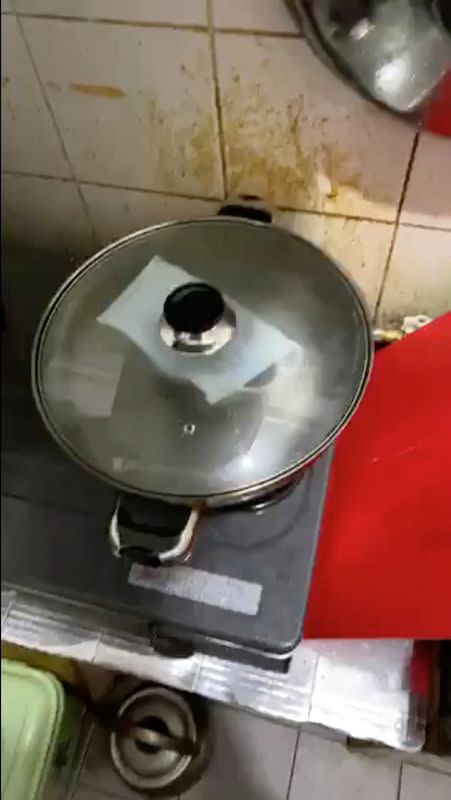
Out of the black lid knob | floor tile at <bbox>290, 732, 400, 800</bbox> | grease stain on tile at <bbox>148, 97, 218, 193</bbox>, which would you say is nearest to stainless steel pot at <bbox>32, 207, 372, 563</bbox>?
the black lid knob

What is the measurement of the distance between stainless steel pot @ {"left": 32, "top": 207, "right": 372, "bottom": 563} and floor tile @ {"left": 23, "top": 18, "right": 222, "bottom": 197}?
4.4 inches

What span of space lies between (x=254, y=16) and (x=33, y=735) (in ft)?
1.85

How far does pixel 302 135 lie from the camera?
2.28 ft

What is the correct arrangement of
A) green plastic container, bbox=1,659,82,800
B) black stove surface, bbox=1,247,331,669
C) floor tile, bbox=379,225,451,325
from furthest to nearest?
floor tile, bbox=379,225,451,325 < black stove surface, bbox=1,247,331,669 < green plastic container, bbox=1,659,82,800

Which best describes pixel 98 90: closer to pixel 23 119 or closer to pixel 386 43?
pixel 23 119

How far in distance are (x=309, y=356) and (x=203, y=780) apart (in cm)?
35

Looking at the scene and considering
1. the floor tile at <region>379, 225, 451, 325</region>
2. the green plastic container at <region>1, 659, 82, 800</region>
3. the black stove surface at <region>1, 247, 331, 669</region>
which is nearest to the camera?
the green plastic container at <region>1, 659, 82, 800</region>

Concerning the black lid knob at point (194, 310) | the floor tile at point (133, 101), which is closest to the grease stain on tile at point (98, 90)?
the floor tile at point (133, 101)

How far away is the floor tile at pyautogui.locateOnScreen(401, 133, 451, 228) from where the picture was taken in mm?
668

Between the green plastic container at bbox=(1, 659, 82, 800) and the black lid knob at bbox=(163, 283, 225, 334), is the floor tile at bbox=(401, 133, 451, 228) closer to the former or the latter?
the black lid knob at bbox=(163, 283, 225, 334)

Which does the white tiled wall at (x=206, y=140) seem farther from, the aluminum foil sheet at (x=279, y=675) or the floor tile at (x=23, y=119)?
the aluminum foil sheet at (x=279, y=675)

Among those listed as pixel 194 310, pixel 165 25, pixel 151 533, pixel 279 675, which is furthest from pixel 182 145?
pixel 279 675

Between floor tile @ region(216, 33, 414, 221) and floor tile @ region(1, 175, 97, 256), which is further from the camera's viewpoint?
floor tile @ region(1, 175, 97, 256)

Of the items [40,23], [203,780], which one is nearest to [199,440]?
[203,780]
